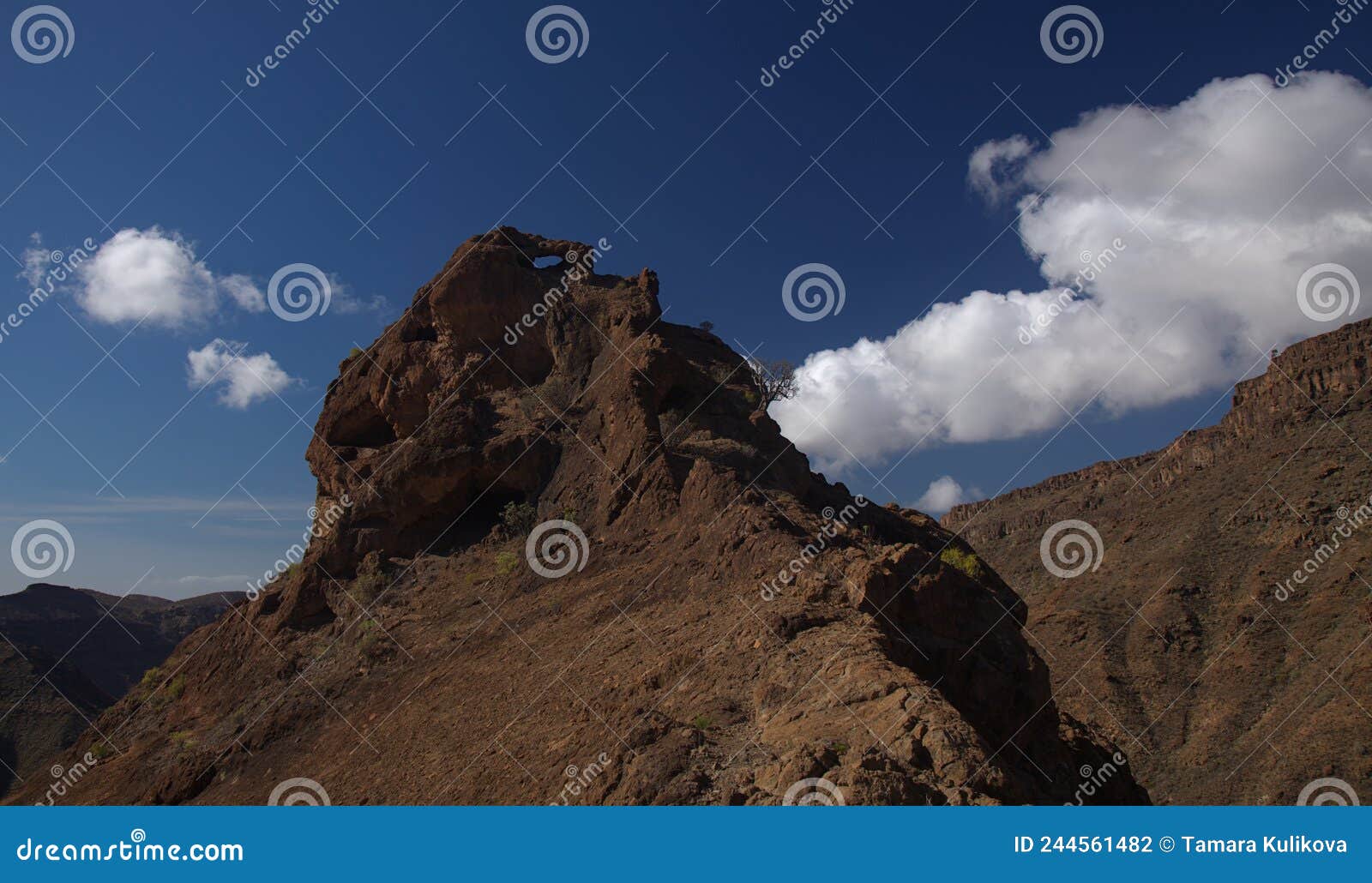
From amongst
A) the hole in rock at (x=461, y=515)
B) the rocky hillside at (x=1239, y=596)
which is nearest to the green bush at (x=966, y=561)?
the hole in rock at (x=461, y=515)

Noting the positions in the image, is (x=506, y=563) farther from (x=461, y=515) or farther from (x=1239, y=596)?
(x=1239, y=596)

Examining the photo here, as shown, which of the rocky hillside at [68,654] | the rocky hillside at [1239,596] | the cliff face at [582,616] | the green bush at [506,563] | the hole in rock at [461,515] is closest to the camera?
the cliff face at [582,616]

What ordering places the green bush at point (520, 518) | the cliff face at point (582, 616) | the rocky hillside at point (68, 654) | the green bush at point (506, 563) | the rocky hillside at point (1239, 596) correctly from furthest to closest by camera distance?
the rocky hillside at point (68, 654), the rocky hillside at point (1239, 596), the green bush at point (520, 518), the green bush at point (506, 563), the cliff face at point (582, 616)

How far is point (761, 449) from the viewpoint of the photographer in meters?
24.1

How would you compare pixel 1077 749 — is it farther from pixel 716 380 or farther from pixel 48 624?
pixel 48 624

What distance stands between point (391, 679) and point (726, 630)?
921 centimetres

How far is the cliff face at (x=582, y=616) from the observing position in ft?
38.2

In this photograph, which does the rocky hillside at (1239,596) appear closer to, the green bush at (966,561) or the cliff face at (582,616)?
the green bush at (966,561)

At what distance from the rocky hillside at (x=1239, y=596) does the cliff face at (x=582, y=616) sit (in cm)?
3333

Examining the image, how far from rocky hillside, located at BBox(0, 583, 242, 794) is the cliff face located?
104 feet

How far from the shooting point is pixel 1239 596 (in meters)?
65.4

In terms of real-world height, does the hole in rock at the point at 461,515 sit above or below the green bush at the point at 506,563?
above

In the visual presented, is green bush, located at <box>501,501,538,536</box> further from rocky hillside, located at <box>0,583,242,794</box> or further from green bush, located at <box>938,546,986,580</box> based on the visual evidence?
rocky hillside, located at <box>0,583,242,794</box>

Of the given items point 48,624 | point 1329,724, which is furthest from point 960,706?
point 48,624
